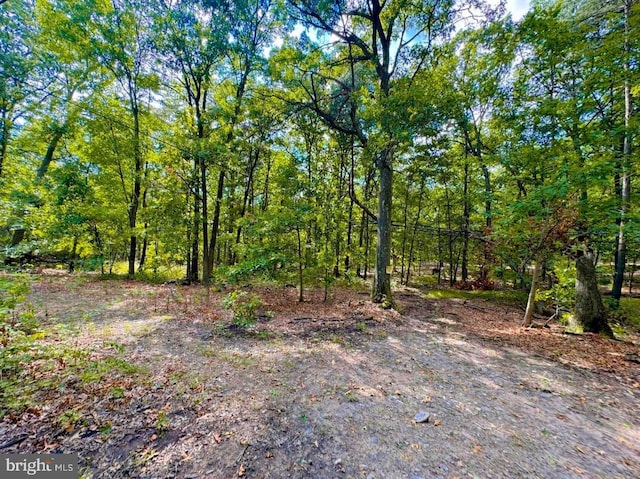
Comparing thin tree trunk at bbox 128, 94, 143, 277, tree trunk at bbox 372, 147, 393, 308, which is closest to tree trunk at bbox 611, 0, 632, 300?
tree trunk at bbox 372, 147, 393, 308

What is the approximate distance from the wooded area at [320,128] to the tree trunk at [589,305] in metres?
0.04

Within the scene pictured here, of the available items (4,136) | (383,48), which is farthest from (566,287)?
(4,136)

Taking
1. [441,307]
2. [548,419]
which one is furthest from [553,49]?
[548,419]

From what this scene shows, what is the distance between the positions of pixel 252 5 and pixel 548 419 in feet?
40.4

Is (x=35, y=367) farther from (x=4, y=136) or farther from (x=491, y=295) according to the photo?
(x=491, y=295)

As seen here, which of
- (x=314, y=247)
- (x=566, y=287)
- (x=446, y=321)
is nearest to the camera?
(x=566, y=287)

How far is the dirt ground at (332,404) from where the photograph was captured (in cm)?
193

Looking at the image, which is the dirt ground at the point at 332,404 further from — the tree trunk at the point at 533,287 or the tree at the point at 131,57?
the tree at the point at 131,57

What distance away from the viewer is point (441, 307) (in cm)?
800

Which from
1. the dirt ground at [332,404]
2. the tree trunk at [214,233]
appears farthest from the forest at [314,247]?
the tree trunk at [214,233]

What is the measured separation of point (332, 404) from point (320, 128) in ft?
33.5

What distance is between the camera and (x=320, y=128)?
10.5m

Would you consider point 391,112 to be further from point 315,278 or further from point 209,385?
point 209,385

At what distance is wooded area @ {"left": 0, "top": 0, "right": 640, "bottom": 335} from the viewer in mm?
5184
